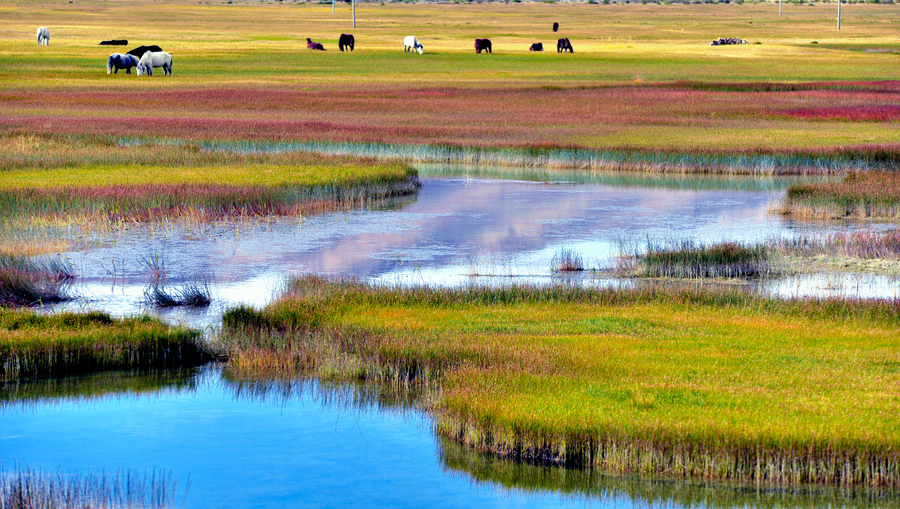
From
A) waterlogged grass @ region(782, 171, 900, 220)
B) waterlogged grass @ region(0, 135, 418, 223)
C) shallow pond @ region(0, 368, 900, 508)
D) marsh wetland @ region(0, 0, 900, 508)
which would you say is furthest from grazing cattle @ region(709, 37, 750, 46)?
shallow pond @ region(0, 368, 900, 508)

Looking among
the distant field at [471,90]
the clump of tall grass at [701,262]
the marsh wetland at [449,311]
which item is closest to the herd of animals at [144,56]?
the distant field at [471,90]

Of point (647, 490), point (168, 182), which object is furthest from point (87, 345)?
point (168, 182)

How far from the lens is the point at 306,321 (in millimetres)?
15008

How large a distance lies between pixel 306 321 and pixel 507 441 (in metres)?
5.05

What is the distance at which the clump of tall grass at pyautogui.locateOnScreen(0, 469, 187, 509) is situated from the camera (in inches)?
345

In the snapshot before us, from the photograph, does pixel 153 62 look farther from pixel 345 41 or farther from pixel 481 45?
pixel 481 45

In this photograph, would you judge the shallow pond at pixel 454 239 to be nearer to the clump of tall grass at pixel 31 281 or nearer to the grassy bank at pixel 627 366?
the clump of tall grass at pixel 31 281

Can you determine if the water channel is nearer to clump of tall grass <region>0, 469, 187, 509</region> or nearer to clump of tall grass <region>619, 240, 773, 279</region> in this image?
clump of tall grass <region>0, 469, 187, 509</region>

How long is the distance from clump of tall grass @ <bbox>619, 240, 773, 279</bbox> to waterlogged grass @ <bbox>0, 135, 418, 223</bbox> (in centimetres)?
925

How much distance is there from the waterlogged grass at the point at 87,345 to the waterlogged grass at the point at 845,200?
645 inches

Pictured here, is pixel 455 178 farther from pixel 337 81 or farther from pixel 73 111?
pixel 337 81

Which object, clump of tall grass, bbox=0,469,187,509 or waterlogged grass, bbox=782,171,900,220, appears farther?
waterlogged grass, bbox=782,171,900,220

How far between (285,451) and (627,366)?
387 cm

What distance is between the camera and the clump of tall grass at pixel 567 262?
19750 millimetres
